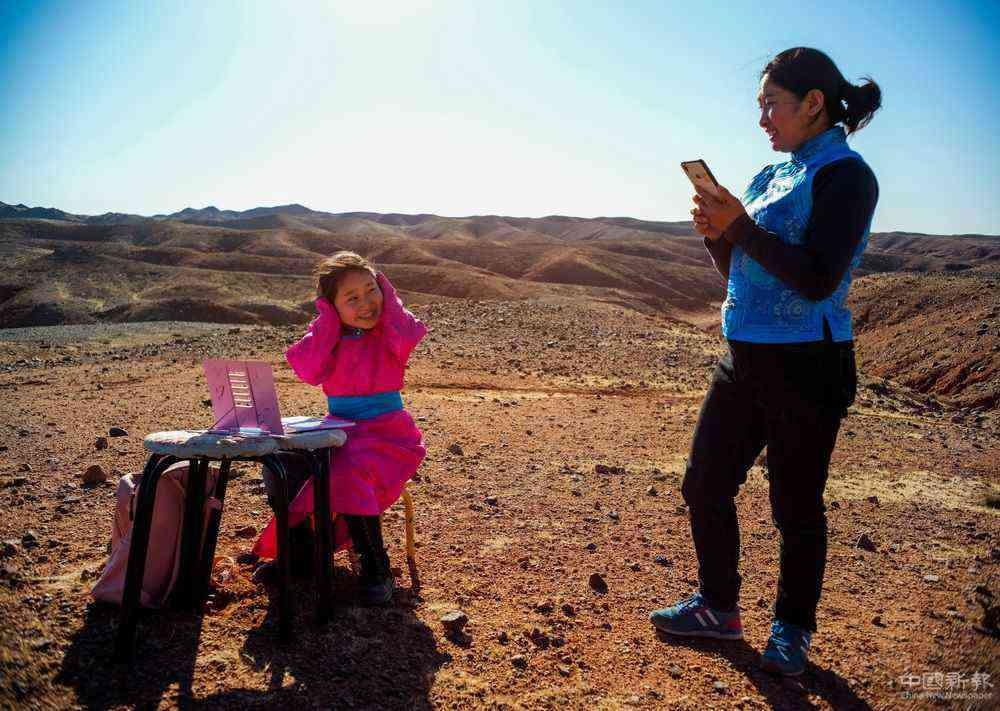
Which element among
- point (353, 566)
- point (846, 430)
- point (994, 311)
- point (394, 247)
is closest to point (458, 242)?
point (394, 247)

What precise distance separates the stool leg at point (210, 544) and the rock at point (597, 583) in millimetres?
1903

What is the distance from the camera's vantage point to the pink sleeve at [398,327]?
136 inches

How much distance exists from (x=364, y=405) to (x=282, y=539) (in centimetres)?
86

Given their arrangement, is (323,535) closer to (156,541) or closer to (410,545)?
(156,541)

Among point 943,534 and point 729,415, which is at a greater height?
point 729,415

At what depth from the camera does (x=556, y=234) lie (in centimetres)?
13438

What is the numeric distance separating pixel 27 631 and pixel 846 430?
7.97 metres

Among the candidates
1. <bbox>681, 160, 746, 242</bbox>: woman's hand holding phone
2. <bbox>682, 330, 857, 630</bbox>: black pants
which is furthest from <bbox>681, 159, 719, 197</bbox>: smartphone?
<bbox>682, 330, 857, 630</bbox>: black pants

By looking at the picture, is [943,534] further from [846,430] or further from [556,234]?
[556,234]

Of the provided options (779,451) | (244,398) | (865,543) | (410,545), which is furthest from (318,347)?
(865,543)

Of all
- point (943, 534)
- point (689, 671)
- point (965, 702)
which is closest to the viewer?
point (965, 702)

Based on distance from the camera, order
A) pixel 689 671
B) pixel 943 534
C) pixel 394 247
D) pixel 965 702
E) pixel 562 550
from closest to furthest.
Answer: pixel 965 702 → pixel 689 671 → pixel 562 550 → pixel 943 534 → pixel 394 247

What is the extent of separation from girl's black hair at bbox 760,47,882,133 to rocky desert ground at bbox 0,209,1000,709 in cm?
221

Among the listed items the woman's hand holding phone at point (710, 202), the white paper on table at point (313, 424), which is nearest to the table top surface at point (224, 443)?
the white paper on table at point (313, 424)
